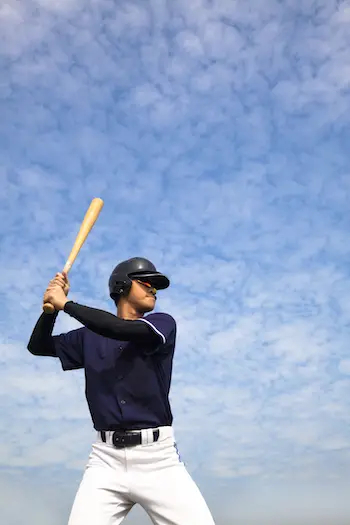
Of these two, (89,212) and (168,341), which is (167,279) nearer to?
(168,341)

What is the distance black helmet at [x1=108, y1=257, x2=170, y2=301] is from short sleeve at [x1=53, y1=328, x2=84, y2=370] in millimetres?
573

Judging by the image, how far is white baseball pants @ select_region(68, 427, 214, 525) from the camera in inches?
221

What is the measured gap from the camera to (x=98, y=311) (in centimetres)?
595

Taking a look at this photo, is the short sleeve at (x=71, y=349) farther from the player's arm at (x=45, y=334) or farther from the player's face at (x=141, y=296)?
the player's face at (x=141, y=296)

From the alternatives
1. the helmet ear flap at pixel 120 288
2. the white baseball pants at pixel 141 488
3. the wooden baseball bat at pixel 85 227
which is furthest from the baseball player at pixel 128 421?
the wooden baseball bat at pixel 85 227

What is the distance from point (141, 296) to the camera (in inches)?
262

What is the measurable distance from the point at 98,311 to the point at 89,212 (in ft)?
6.00

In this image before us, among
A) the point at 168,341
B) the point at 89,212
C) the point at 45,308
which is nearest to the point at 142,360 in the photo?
the point at 168,341

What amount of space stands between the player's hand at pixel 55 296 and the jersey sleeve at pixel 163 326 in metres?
0.81

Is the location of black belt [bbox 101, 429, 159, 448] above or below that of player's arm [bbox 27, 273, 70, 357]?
below

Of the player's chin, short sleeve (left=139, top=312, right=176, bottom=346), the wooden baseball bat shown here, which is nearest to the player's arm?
the wooden baseball bat

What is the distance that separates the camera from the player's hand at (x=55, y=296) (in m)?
6.24

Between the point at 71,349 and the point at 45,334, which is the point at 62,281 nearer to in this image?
the point at 45,334

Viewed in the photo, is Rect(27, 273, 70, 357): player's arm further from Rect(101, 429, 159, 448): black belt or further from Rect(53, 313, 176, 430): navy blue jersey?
Rect(101, 429, 159, 448): black belt
